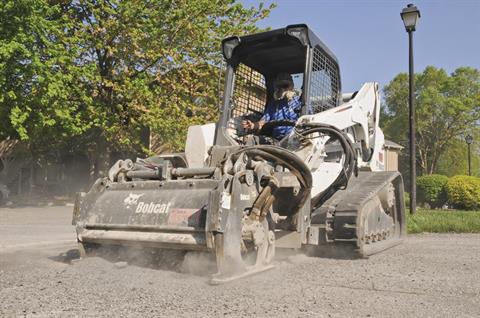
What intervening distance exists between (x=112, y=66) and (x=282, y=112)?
14.0 m

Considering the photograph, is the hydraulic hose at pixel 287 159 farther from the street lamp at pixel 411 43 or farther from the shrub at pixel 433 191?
the shrub at pixel 433 191

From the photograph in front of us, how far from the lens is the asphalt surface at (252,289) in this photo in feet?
12.0

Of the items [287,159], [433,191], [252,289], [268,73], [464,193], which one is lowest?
[252,289]

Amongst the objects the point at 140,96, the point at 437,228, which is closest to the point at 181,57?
the point at 140,96

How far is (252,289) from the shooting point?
4289 mm

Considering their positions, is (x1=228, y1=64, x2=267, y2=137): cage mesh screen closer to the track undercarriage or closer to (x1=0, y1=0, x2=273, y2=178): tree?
the track undercarriage

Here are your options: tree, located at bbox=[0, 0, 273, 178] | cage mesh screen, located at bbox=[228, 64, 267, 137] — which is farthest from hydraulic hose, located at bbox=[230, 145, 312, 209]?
tree, located at bbox=[0, 0, 273, 178]

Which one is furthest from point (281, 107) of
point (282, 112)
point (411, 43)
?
point (411, 43)

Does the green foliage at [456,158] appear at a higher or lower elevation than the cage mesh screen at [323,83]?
higher

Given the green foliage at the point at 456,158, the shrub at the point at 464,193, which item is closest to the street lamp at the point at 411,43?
the shrub at the point at 464,193

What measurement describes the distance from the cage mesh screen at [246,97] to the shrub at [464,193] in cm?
1899

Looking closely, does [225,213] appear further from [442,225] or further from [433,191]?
[433,191]

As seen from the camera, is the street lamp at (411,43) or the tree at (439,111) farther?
the tree at (439,111)

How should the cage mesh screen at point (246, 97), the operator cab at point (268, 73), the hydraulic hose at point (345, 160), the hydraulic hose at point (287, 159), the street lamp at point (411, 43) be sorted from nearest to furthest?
the hydraulic hose at point (287, 159)
the hydraulic hose at point (345, 160)
the operator cab at point (268, 73)
the cage mesh screen at point (246, 97)
the street lamp at point (411, 43)
